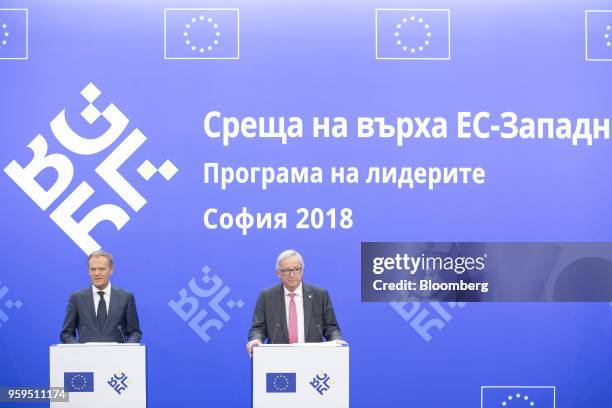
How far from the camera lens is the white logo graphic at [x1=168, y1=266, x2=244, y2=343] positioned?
5.05 meters

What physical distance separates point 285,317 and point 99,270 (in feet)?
3.54

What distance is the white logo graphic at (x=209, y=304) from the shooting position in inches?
199

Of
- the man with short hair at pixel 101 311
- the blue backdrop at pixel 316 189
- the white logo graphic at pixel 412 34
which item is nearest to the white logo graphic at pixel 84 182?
the blue backdrop at pixel 316 189

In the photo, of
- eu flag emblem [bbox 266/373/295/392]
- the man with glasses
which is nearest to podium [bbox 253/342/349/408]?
eu flag emblem [bbox 266/373/295/392]

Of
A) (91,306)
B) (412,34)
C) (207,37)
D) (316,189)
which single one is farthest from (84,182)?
(412,34)

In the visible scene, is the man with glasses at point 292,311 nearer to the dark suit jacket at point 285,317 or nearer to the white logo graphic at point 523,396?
the dark suit jacket at point 285,317

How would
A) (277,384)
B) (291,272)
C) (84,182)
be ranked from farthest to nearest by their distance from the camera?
(84,182), (291,272), (277,384)

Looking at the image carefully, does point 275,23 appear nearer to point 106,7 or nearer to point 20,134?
point 106,7

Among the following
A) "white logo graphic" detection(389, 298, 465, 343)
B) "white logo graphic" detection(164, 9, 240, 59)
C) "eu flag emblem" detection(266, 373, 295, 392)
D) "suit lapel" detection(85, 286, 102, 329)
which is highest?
"white logo graphic" detection(164, 9, 240, 59)

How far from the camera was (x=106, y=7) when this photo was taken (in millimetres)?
5066

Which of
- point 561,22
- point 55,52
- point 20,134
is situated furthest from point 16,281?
point 561,22

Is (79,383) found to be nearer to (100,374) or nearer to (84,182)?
(100,374)

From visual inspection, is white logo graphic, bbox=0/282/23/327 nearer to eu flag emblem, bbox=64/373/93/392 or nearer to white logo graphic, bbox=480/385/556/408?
eu flag emblem, bbox=64/373/93/392

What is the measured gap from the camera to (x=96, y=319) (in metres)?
4.30
